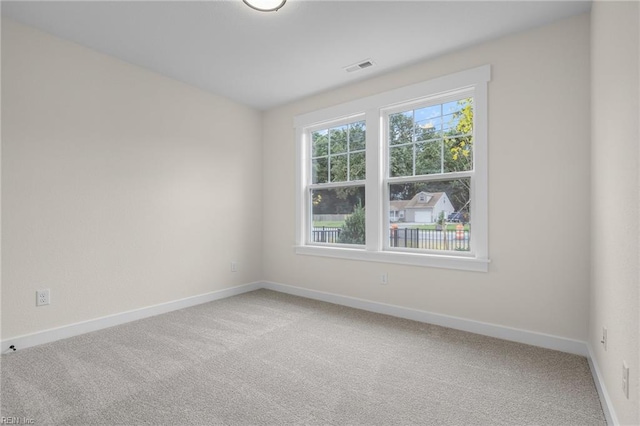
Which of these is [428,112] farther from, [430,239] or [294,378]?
[294,378]

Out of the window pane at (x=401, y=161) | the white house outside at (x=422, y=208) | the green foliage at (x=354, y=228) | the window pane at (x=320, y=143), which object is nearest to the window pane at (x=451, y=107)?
the window pane at (x=401, y=161)

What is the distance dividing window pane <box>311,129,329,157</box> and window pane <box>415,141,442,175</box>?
1256mm

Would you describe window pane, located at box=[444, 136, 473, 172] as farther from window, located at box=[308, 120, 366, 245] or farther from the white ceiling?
window, located at box=[308, 120, 366, 245]

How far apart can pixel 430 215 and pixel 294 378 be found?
2051 mm

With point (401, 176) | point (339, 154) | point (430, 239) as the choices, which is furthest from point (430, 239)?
point (339, 154)

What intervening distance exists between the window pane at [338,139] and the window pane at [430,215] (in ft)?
2.83

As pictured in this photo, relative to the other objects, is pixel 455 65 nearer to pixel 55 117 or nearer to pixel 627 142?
pixel 627 142

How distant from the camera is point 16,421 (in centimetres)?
165

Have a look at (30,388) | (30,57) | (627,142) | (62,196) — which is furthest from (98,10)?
(627,142)

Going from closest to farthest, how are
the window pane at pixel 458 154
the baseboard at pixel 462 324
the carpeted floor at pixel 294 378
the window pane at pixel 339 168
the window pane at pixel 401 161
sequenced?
the carpeted floor at pixel 294 378
the baseboard at pixel 462 324
the window pane at pixel 458 154
the window pane at pixel 401 161
the window pane at pixel 339 168

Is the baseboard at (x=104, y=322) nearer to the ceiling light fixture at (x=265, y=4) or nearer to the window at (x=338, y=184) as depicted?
the window at (x=338, y=184)

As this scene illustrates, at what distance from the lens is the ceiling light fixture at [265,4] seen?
2.21 meters

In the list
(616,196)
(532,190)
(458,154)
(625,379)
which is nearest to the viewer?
(625,379)

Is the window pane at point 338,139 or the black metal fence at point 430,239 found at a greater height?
the window pane at point 338,139
